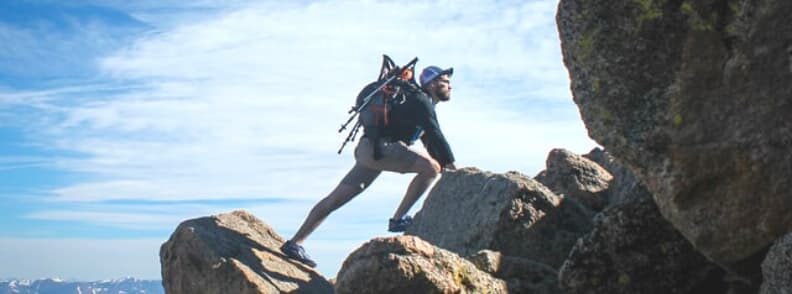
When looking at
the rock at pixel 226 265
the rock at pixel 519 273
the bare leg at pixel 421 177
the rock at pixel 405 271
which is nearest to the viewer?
the rock at pixel 405 271

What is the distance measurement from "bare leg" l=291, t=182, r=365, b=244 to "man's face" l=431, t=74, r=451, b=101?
10.6 ft

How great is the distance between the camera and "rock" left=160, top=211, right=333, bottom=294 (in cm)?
1520

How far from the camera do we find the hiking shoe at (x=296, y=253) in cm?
1708

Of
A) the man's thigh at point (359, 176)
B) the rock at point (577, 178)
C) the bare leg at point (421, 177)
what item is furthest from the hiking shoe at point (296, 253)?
the rock at point (577, 178)

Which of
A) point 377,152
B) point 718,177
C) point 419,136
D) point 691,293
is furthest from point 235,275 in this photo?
point 718,177

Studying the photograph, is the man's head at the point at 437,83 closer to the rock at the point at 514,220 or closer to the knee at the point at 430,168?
the knee at the point at 430,168

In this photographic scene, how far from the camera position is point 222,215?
61.8 ft

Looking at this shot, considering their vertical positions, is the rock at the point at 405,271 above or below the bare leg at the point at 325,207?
below

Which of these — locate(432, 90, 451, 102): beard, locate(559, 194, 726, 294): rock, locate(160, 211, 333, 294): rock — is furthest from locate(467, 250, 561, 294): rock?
locate(432, 90, 451, 102): beard

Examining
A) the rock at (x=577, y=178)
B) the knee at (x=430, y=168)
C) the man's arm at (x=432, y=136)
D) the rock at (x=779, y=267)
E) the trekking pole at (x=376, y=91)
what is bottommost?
the rock at (x=779, y=267)

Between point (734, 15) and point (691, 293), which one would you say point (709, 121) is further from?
point (691, 293)

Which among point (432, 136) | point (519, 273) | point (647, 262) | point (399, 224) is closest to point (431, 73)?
point (432, 136)

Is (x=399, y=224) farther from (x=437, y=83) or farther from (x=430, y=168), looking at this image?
(x=437, y=83)

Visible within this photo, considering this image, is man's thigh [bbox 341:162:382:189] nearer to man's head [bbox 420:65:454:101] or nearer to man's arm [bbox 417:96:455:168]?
man's arm [bbox 417:96:455:168]
